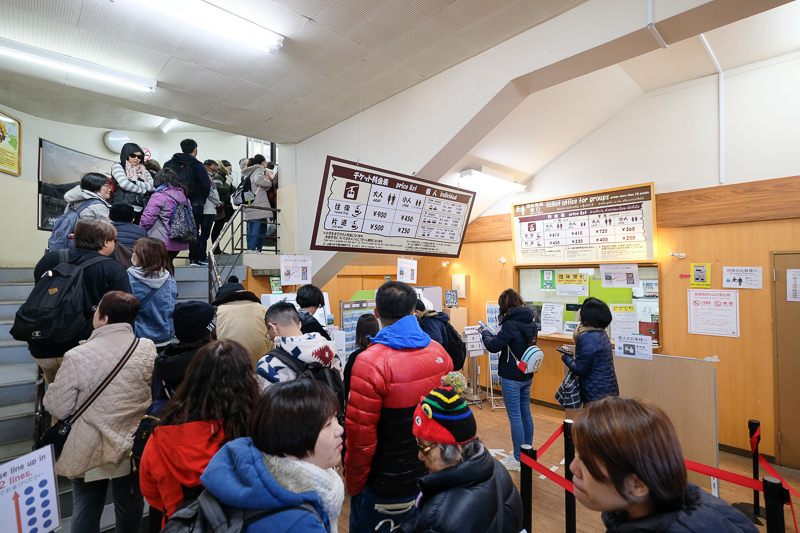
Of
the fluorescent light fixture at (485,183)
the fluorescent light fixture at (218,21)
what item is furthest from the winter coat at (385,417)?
the fluorescent light fixture at (485,183)

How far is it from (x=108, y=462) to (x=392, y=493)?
1.37 metres

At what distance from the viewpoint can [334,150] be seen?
5117 mm

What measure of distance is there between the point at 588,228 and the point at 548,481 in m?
3.22

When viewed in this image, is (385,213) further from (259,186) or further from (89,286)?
(259,186)

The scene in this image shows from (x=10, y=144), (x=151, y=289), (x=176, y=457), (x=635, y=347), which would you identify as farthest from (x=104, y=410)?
(x=10, y=144)

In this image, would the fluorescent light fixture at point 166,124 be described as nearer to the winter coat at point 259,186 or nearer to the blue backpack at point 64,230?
the winter coat at point 259,186

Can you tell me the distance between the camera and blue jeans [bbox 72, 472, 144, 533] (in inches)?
74.5

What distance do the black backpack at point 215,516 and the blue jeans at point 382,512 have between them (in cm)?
103

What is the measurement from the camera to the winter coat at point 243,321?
2600 millimetres

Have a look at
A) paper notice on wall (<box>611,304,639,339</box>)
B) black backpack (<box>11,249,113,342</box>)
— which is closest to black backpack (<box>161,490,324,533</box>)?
black backpack (<box>11,249,113,342</box>)

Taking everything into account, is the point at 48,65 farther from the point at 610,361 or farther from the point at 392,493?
the point at 610,361

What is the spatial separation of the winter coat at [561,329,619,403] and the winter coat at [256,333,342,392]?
88.7 inches

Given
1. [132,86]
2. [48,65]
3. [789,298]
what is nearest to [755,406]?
[789,298]

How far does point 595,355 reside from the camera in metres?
3.23
